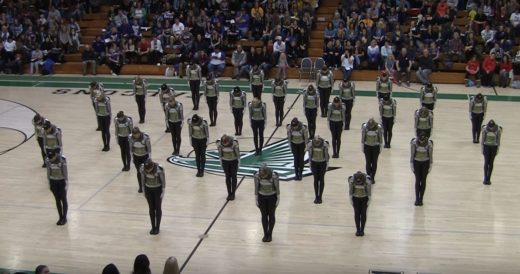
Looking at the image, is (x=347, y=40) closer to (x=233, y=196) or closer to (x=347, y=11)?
(x=347, y=11)

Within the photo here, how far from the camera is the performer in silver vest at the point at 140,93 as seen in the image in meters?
21.9

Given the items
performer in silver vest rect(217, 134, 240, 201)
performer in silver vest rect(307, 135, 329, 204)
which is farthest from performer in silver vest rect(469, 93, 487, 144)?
performer in silver vest rect(217, 134, 240, 201)

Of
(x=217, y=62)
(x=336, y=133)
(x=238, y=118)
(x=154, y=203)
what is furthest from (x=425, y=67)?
(x=154, y=203)

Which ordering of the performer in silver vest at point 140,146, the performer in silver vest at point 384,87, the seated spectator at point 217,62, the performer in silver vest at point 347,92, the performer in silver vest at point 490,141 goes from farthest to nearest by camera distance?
1. the seated spectator at point 217,62
2. the performer in silver vest at point 384,87
3. the performer in silver vest at point 347,92
4. the performer in silver vest at point 490,141
5. the performer in silver vest at point 140,146

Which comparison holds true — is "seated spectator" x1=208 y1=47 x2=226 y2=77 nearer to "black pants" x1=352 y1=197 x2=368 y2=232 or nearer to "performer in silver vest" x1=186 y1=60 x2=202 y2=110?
"performer in silver vest" x1=186 y1=60 x2=202 y2=110

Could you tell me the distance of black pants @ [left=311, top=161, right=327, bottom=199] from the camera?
15.6 metres

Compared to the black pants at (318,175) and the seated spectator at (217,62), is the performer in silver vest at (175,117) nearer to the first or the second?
the black pants at (318,175)

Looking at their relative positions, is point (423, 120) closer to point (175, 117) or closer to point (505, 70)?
point (175, 117)

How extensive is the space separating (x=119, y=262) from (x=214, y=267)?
1.61 meters

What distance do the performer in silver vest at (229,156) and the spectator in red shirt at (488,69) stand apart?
44.0 feet

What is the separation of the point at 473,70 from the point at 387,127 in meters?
8.75

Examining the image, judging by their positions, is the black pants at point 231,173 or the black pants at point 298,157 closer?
the black pants at point 231,173

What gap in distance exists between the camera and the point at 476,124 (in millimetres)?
19953

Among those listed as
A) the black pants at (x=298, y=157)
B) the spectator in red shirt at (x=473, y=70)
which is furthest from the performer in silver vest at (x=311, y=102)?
the spectator in red shirt at (x=473, y=70)
